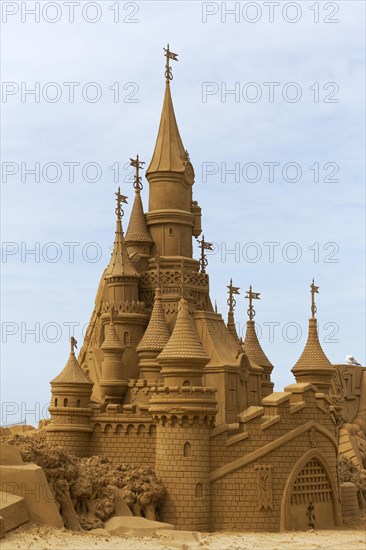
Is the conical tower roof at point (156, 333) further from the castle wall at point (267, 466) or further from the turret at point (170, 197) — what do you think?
the castle wall at point (267, 466)

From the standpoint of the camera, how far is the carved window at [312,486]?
29.2 m

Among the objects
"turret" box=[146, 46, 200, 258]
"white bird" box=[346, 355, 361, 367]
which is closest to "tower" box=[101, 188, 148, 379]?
"turret" box=[146, 46, 200, 258]

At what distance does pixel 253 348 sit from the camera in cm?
3756

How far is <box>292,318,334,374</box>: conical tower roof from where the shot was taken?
33844 millimetres

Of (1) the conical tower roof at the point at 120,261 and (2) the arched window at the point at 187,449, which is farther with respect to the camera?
(1) the conical tower roof at the point at 120,261

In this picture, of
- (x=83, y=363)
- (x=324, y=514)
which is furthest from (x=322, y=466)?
(x=83, y=363)

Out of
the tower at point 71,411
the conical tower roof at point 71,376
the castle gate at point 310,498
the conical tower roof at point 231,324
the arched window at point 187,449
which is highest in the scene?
the conical tower roof at point 231,324

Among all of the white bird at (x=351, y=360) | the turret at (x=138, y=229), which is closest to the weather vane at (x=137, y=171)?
the turret at (x=138, y=229)

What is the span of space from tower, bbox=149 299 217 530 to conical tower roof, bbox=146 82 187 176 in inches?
347

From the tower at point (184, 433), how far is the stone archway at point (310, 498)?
2.52m

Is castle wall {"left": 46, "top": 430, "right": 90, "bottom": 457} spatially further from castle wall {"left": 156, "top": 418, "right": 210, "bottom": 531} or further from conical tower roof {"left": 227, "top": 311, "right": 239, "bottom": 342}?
conical tower roof {"left": 227, "top": 311, "right": 239, "bottom": 342}

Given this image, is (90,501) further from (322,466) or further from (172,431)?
(322,466)

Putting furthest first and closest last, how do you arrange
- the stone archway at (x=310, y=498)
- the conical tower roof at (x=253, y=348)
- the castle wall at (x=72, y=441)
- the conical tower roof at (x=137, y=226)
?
the conical tower roof at (x=253, y=348), the conical tower roof at (x=137, y=226), the castle wall at (x=72, y=441), the stone archway at (x=310, y=498)

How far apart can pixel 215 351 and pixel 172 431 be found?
4533 mm
